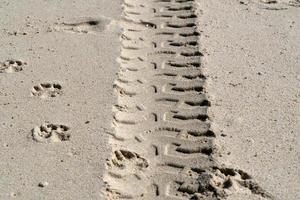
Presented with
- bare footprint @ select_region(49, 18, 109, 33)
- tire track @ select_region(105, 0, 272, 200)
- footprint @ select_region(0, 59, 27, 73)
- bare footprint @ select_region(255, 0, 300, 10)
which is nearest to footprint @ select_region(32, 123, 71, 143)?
tire track @ select_region(105, 0, 272, 200)

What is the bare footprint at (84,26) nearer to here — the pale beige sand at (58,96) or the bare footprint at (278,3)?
the pale beige sand at (58,96)

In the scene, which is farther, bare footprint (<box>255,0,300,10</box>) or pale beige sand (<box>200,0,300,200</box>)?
bare footprint (<box>255,0,300,10</box>)

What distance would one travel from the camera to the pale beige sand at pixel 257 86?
3193 millimetres

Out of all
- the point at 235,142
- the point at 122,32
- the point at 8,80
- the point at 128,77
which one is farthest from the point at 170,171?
the point at 122,32

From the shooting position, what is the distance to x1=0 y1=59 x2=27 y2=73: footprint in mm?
4102

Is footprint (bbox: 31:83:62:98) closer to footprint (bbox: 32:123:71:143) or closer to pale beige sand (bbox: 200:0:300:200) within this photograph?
footprint (bbox: 32:123:71:143)

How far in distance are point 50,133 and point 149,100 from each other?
2.67ft

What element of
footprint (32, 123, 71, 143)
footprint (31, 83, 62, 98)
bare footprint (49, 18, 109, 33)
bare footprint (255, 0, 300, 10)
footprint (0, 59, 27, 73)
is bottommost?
footprint (32, 123, 71, 143)

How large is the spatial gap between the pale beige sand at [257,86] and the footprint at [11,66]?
4.60ft

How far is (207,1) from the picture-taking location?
5516 millimetres

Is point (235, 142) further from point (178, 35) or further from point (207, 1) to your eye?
point (207, 1)

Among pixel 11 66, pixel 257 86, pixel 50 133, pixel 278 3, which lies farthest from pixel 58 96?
pixel 278 3

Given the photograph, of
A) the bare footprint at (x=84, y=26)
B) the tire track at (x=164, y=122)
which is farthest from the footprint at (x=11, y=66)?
the tire track at (x=164, y=122)

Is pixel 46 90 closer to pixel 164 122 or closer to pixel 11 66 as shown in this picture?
pixel 11 66
